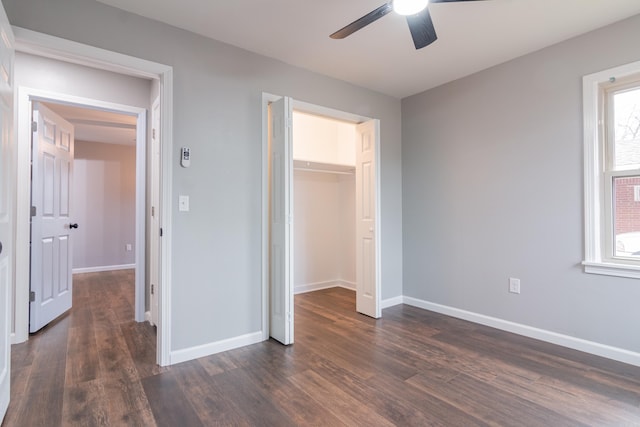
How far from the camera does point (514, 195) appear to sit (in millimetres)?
3096

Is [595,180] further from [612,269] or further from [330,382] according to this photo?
[330,382]

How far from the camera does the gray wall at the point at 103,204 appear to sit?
6285mm

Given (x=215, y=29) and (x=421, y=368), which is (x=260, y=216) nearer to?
(x=215, y=29)

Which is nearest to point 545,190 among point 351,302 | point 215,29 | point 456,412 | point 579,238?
point 579,238

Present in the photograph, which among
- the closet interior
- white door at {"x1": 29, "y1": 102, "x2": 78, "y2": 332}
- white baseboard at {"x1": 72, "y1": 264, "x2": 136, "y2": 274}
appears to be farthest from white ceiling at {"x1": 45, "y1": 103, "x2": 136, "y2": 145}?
white baseboard at {"x1": 72, "y1": 264, "x2": 136, "y2": 274}

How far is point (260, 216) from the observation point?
115 inches

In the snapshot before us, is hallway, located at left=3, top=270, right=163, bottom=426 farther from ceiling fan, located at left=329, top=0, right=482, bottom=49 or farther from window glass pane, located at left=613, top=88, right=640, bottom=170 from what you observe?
window glass pane, located at left=613, top=88, right=640, bottom=170

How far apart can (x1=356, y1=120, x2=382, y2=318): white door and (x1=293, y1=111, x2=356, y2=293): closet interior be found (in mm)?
811

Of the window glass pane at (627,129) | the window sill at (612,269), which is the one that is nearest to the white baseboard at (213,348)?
the window sill at (612,269)

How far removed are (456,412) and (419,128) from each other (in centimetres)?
303

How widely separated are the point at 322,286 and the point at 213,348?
2.41 m

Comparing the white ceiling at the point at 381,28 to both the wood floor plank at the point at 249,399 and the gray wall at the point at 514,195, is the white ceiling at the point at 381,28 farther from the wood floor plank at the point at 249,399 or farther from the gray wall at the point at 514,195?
the wood floor plank at the point at 249,399

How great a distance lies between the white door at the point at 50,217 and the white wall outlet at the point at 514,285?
449 centimetres

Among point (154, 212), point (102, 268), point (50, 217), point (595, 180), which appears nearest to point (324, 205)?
point (154, 212)
